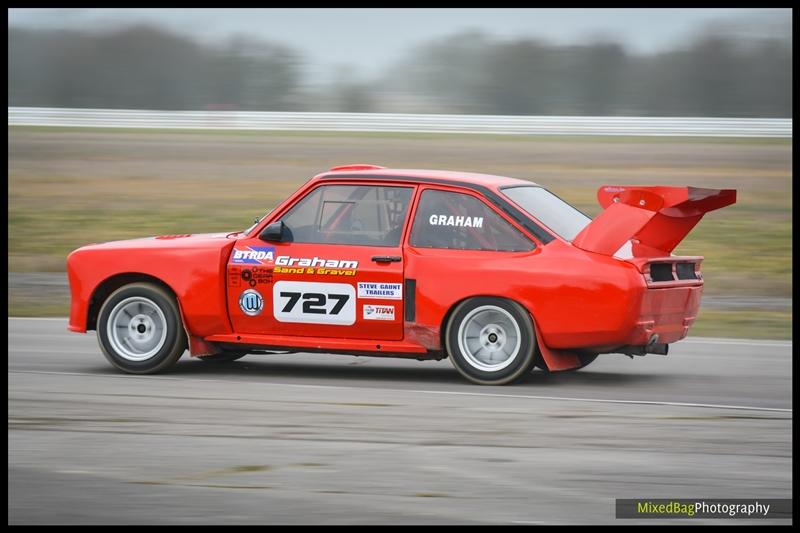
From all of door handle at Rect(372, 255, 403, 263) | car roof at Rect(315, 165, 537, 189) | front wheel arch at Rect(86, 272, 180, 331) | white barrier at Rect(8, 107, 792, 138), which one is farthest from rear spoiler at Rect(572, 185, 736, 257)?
white barrier at Rect(8, 107, 792, 138)

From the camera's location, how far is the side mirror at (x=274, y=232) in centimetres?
966

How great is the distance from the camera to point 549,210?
32.1 ft

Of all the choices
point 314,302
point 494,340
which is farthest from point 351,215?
point 494,340

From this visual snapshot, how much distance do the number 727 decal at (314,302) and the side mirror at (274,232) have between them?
345mm

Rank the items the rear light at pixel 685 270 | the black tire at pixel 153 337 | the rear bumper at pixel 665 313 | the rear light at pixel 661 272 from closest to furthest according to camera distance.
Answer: the rear bumper at pixel 665 313, the rear light at pixel 661 272, the rear light at pixel 685 270, the black tire at pixel 153 337

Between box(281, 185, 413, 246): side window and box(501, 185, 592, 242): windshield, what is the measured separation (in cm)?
85

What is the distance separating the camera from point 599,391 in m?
9.16

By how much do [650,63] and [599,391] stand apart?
24.6m

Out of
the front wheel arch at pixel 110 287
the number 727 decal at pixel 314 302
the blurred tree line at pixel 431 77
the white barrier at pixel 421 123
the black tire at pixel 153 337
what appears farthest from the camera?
the blurred tree line at pixel 431 77

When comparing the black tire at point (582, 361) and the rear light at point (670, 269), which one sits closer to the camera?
the rear light at point (670, 269)

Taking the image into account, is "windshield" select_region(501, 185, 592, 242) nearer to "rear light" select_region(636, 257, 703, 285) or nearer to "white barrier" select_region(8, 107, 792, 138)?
"rear light" select_region(636, 257, 703, 285)

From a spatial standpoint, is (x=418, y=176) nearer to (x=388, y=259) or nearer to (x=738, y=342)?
(x=388, y=259)

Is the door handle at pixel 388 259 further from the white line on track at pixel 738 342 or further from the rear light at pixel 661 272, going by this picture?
the white line on track at pixel 738 342

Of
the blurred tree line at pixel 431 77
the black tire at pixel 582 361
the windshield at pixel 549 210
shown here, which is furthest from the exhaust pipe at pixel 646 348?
the blurred tree line at pixel 431 77
